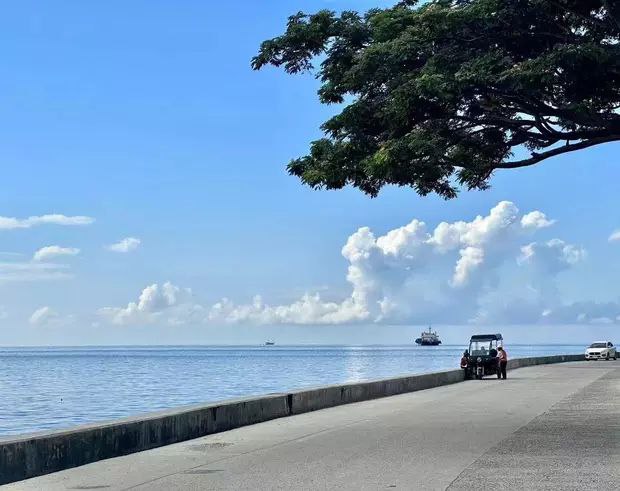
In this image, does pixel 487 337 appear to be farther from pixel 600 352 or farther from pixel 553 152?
pixel 600 352

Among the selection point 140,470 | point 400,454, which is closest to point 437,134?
point 400,454

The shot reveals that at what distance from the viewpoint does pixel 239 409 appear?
1914cm

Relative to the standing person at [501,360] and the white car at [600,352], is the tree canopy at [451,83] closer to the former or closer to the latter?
the standing person at [501,360]

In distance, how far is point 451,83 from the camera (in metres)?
15.3

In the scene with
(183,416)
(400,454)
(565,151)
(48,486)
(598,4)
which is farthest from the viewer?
(565,151)

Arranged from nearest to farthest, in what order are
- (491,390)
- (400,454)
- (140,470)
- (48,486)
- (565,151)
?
1. (48,486)
2. (140,470)
3. (400,454)
4. (565,151)
5. (491,390)

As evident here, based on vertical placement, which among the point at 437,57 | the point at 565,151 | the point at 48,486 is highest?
the point at 437,57

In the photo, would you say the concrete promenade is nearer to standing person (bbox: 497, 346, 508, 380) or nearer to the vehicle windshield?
standing person (bbox: 497, 346, 508, 380)

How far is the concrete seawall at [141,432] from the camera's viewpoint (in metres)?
12.3

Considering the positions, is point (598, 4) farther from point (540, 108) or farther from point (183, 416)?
point (183, 416)

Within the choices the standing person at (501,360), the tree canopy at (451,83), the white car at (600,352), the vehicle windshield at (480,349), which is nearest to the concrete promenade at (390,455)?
the tree canopy at (451,83)

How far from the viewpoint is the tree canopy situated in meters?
15.5

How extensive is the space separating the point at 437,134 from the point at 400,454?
5.72 metres

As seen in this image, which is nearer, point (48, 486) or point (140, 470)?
point (48, 486)
